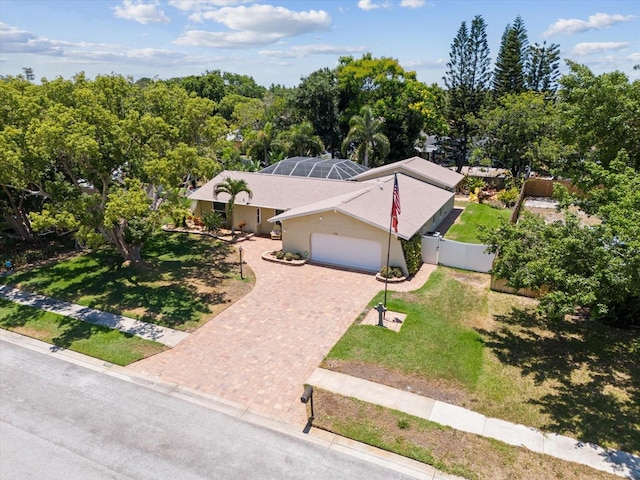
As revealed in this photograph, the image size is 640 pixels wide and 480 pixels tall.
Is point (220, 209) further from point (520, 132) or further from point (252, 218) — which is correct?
point (520, 132)

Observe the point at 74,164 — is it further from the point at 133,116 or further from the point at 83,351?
the point at 83,351

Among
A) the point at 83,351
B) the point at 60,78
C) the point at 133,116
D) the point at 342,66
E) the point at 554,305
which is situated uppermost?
the point at 342,66

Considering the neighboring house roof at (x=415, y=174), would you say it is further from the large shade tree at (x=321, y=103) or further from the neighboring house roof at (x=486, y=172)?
the large shade tree at (x=321, y=103)

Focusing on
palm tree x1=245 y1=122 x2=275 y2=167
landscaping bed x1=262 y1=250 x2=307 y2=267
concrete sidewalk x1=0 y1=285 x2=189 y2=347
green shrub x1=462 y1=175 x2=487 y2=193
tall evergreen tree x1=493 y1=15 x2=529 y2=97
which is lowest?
concrete sidewalk x1=0 y1=285 x2=189 y2=347

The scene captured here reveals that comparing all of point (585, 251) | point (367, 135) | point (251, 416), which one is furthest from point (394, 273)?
point (367, 135)

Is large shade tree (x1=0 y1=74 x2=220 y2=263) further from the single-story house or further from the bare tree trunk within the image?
the single-story house

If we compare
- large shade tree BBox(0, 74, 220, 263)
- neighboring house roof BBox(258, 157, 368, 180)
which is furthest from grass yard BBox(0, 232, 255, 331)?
neighboring house roof BBox(258, 157, 368, 180)

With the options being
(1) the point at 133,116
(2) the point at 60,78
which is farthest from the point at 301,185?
(2) the point at 60,78
